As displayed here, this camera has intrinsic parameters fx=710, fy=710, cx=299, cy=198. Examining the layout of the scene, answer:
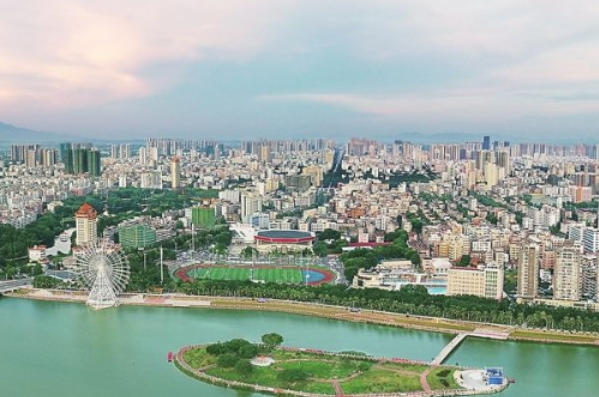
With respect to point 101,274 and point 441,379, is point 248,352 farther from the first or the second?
point 101,274

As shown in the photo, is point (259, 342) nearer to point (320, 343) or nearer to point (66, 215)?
point (320, 343)

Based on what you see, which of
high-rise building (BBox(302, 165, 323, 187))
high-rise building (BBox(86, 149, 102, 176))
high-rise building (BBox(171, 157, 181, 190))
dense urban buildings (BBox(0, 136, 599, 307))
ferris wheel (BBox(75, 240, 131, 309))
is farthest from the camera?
high-rise building (BBox(86, 149, 102, 176))

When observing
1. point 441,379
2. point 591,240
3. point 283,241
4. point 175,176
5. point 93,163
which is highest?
point 93,163

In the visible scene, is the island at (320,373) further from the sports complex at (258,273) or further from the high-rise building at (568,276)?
the sports complex at (258,273)

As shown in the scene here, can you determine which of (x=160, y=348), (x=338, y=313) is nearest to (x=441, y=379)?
(x=338, y=313)

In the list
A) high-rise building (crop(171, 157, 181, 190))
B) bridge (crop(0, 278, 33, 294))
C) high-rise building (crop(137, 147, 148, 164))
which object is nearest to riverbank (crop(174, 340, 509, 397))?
bridge (crop(0, 278, 33, 294))

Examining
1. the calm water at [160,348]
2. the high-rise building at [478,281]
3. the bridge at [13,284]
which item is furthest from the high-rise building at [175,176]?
the high-rise building at [478,281]

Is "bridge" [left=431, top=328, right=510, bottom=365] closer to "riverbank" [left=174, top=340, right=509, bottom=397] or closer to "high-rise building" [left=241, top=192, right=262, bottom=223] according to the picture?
"riverbank" [left=174, top=340, right=509, bottom=397]
